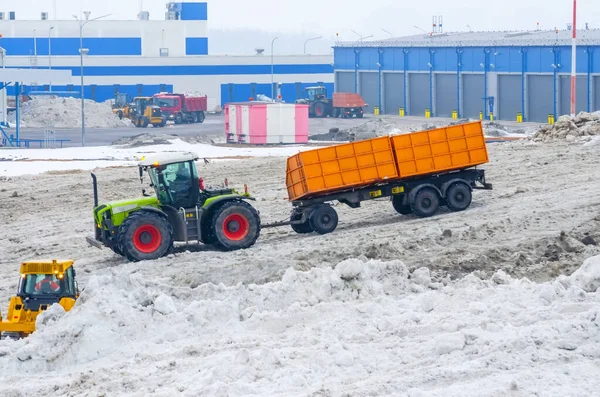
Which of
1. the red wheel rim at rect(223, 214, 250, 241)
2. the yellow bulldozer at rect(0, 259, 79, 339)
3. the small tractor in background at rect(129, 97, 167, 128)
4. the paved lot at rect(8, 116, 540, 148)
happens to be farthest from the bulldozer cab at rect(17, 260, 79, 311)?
the small tractor in background at rect(129, 97, 167, 128)

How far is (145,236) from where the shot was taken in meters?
20.9

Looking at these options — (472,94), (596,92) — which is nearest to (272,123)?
(596,92)

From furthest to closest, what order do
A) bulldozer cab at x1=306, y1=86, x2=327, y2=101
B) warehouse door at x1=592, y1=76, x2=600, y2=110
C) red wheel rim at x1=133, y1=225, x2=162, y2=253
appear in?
bulldozer cab at x1=306, y1=86, x2=327, y2=101
warehouse door at x1=592, y1=76, x2=600, y2=110
red wheel rim at x1=133, y1=225, x2=162, y2=253

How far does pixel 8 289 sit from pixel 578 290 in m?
10.4

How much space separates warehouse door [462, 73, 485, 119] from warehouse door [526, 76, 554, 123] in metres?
4.32

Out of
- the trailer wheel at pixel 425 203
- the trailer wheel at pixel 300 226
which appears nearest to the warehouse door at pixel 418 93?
the trailer wheel at pixel 425 203

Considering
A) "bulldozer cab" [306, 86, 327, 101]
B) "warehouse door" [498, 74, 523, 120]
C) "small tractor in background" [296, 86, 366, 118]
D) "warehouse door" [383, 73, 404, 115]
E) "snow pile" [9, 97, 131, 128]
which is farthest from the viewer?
"warehouse door" [383, 73, 404, 115]

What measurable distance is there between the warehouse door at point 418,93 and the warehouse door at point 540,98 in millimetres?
10359

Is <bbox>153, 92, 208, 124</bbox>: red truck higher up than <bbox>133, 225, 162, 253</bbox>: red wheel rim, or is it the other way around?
<bbox>153, 92, 208, 124</bbox>: red truck

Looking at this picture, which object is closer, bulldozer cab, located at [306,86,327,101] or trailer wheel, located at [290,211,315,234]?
trailer wheel, located at [290,211,315,234]

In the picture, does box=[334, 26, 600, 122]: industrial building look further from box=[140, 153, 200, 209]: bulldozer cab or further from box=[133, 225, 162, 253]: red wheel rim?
box=[133, 225, 162, 253]: red wheel rim

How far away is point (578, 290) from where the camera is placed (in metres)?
14.5

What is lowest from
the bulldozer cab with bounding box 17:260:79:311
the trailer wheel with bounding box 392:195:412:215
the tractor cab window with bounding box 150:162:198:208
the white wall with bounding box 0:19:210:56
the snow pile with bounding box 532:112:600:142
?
the bulldozer cab with bounding box 17:260:79:311

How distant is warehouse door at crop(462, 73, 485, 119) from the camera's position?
6925 centimetres
